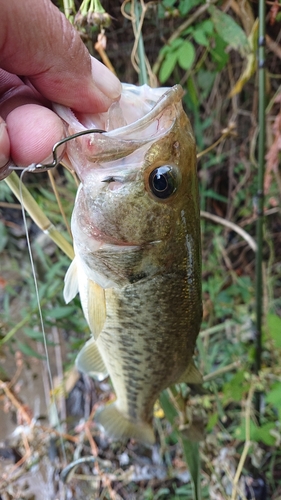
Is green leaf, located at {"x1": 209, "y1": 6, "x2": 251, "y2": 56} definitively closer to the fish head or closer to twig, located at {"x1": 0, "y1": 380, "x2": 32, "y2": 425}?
the fish head

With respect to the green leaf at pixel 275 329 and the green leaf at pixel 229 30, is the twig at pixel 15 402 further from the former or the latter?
the green leaf at pixel 229 30

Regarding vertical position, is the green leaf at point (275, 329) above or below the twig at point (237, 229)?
below

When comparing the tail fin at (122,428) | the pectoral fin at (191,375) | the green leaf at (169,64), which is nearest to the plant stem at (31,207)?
the pectoral fin at (191,375)

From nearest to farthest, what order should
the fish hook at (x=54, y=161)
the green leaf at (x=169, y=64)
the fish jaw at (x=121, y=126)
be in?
the fish hook at (x=54, y=161) < the fish jaw at (x=121, y=126) < the green leaf at (x=169, y=64)

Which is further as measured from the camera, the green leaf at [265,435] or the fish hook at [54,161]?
the green leaf at [265,435]

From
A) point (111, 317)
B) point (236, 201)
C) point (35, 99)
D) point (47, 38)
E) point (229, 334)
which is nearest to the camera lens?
point (47, 38)

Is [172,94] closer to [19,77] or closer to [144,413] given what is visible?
[19,77]

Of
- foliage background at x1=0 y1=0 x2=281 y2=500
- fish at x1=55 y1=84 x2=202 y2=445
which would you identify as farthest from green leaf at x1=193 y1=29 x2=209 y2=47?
fish at x1=55 y1=84 x2=202 y2=445

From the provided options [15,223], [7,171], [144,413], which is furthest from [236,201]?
[7,171]
